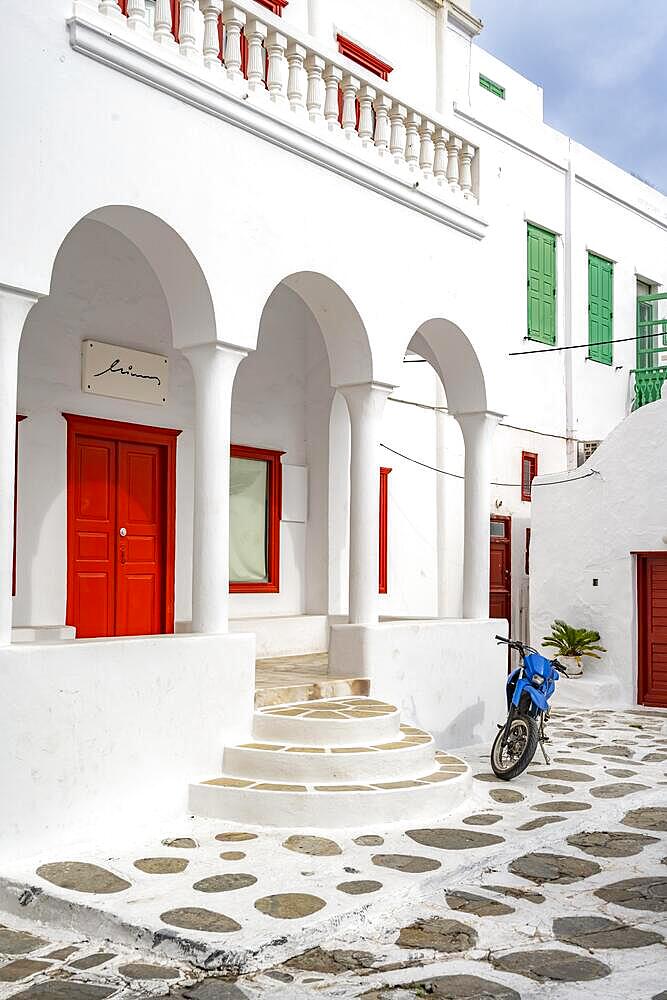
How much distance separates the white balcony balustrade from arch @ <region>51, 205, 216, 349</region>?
117cm

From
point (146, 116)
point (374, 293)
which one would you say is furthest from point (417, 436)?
point (146, 116)

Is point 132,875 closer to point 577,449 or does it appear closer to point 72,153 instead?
point 72,153

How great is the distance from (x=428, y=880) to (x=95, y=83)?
5.10 meters

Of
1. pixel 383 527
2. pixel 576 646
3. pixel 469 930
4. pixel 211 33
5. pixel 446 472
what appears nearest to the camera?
pixel 469 930

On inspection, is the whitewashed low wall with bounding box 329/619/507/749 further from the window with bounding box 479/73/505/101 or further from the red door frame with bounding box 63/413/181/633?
the window with bounding box 479/73/505/101

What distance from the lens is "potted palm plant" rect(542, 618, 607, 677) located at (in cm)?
1420

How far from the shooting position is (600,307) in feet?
57.1

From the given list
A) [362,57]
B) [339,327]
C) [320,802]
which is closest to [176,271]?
[339,327]

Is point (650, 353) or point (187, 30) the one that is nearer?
point (187, 30)

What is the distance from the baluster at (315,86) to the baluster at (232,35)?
794mm

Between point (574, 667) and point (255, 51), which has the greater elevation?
point (255, 51)

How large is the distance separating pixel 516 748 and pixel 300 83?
5.34 metres

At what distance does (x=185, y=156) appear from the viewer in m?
7.41

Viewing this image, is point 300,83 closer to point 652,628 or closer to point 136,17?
point 136,17
